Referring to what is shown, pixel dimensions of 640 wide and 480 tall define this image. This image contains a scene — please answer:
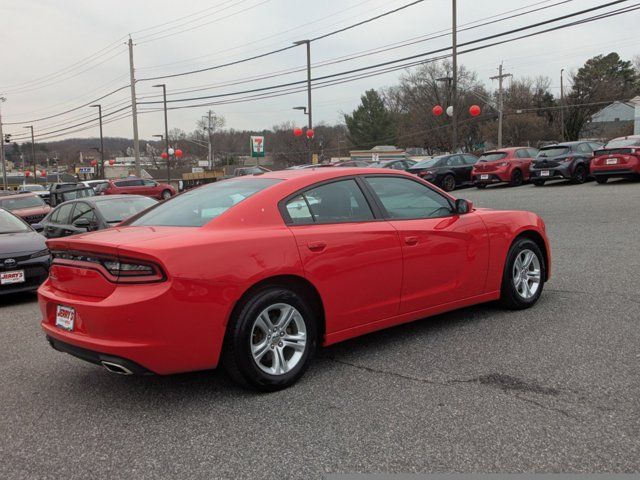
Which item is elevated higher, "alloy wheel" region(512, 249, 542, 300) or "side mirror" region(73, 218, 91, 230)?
"side mirror" region(73, 218, 91, 230)

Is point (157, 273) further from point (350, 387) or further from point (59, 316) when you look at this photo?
point (350, 387)

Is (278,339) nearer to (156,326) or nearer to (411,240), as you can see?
(156,326)

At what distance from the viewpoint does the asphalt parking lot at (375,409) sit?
2.85m

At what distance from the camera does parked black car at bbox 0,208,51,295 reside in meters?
7.01

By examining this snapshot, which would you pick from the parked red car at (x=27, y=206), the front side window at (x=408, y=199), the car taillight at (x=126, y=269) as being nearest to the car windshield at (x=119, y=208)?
the front side window at (x=408, y=199)

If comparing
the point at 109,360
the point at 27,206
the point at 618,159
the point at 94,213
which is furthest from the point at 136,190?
the point at 109,360

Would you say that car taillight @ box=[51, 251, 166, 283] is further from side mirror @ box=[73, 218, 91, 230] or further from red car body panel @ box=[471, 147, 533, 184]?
red car body panel @ box=[471, 147, 533, 184]

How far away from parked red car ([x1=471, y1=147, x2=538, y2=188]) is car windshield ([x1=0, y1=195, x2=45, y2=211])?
14.8 meters

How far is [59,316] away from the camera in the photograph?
3.75 m

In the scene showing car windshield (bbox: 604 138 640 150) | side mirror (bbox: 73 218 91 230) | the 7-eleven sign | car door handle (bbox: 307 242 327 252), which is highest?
the 7-eleven sign

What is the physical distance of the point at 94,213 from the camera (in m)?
9.01

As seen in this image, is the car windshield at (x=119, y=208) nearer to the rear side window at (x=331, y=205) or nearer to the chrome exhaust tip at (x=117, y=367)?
the rear side window at (x=331, y=205)

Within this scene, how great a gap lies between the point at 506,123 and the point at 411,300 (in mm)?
59354

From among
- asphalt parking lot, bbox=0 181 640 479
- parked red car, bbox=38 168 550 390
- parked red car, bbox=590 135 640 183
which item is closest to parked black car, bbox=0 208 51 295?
asphalt parking lot, bbox=0 181 640 479
